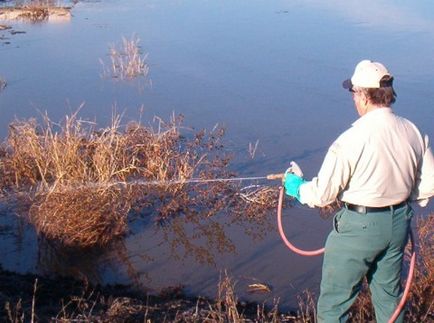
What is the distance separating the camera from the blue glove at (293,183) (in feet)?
12.7

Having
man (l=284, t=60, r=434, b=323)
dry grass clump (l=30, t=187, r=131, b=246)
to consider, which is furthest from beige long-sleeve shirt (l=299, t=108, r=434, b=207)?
dry grass clump (l=30, t=187, r=131, b=246)

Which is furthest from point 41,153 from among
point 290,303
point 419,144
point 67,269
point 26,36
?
point 26,36

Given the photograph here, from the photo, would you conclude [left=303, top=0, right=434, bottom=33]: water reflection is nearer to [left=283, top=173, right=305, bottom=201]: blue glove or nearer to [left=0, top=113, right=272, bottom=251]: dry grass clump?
[left=0, top=113, right=272, bottom=251]: dry grass clump

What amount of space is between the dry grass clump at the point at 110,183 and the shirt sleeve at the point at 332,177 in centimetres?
394

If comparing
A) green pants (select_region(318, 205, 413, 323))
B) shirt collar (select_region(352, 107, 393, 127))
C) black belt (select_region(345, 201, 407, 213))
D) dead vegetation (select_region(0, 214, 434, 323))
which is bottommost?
dead vegetation (select_region(0, 214, 434, 323))

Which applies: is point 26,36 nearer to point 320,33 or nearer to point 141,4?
point 141,4

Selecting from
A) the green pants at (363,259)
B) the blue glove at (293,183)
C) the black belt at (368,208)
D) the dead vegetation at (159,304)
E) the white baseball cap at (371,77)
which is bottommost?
the dead vegetation at (159,304)

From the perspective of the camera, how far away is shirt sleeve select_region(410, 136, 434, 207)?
380cm

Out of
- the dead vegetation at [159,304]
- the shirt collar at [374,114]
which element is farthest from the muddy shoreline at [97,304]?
the shirt collar at [374,114]

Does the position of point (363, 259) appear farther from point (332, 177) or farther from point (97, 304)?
point (97, 304)

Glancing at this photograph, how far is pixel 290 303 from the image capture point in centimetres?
656

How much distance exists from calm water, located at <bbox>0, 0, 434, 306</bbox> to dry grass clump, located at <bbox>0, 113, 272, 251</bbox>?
0.22 metres

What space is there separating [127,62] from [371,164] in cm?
1050

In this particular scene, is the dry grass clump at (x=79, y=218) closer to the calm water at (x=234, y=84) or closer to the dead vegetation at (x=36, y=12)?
the calm water at (x=234, y=84)
